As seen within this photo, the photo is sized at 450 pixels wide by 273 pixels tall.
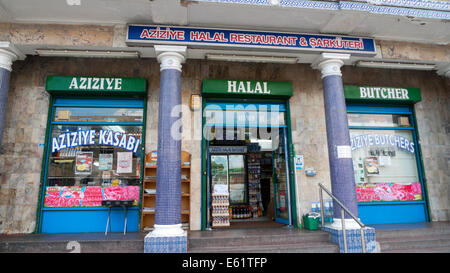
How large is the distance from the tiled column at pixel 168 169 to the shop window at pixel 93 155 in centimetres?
155

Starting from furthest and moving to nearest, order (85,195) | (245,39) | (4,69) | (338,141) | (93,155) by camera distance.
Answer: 1. (93,155)
2. (85,195)
3. (245,39)
4. (338,141)
5. (4,69)

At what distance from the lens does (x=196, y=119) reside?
6176mm

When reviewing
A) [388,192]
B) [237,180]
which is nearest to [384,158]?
[388,192]

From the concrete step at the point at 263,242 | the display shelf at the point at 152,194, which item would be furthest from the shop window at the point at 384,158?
the display shelf at the point at 152,194

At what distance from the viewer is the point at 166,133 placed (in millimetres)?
4773

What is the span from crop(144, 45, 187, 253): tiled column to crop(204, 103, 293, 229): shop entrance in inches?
56.6

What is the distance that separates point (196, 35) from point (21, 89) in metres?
4.41

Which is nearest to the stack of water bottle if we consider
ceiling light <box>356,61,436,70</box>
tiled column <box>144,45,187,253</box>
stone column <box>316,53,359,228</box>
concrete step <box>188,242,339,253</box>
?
stone column <box>316,53,359,228</box>

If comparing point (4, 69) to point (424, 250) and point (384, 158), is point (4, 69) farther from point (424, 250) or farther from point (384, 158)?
point (384, 158)

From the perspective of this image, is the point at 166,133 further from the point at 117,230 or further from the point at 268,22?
the point at 268,22

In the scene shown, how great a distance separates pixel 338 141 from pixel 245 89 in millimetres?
2432

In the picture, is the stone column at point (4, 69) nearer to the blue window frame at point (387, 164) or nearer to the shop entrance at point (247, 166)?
the shop entrance at point (247, 166)

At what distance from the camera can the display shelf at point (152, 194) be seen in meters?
5.64

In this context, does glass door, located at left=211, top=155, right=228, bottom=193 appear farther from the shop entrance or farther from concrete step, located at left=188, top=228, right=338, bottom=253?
concrete step, located at left=188, top=228, right=338, bottom=253
